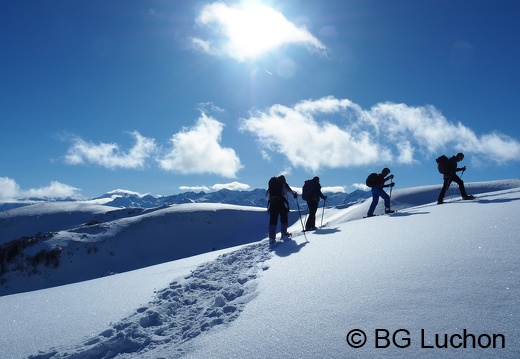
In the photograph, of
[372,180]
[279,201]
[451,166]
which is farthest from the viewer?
[372,180]

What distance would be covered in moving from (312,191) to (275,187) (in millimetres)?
2553

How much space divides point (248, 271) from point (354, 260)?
6.81ft

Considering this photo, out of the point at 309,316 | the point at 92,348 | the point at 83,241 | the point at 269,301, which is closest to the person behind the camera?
the point at 309,316

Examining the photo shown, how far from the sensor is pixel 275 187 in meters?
10.8

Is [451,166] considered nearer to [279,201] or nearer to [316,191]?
[316,191]

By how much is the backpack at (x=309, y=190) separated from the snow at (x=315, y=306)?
5.88 m

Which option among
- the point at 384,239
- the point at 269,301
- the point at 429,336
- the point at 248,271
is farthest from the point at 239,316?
the point at 384,239

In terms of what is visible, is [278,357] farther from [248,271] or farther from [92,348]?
[248,271]

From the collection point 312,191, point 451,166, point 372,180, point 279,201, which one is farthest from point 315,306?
point 451,166

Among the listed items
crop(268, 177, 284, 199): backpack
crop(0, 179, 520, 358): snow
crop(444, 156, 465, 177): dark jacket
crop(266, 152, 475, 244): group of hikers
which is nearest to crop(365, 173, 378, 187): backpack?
crop(266, 152, 475, 244): group of hikers

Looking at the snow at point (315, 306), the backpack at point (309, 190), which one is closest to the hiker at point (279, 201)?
the backpack at point (309, 190)

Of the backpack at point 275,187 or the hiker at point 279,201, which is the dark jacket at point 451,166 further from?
the backpack at point 275,187

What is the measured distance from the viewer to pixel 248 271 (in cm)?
602

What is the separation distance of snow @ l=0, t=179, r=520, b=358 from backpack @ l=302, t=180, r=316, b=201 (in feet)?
19.3
